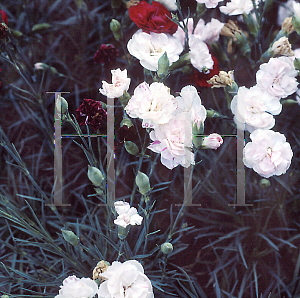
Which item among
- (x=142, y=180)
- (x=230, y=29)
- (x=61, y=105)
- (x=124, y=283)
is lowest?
(x=124, y=283)

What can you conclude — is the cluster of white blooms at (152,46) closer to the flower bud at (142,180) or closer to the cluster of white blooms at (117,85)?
the cluster of white blooms at (117,85)

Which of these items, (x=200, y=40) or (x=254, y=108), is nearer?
(x=254, y=108)

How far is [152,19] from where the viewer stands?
1.66 feet

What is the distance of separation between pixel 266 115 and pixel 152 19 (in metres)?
0.25

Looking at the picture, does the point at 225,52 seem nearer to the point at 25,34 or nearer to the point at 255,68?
the point at 255,68

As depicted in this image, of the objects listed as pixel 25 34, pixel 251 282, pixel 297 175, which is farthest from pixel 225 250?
pixel 25 34

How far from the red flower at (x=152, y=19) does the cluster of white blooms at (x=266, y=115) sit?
0.17 meters

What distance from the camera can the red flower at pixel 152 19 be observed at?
504 millimetres

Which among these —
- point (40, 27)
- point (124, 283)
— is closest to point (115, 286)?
point (124, 283)

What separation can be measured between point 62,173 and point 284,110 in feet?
1.72

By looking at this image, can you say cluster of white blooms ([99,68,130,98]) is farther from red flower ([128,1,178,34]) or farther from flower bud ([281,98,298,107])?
flower bud ([281,98,298,107])

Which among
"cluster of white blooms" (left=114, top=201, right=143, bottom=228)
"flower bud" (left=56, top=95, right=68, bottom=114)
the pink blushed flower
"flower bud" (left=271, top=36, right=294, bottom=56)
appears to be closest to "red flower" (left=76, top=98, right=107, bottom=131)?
"flower bud" (left=56, top=95, right=68, bottom=114)

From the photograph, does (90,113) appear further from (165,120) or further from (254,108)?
(254,108)

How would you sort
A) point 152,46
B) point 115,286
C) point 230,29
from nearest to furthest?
point 115,286
point 152,46
point 230,29
